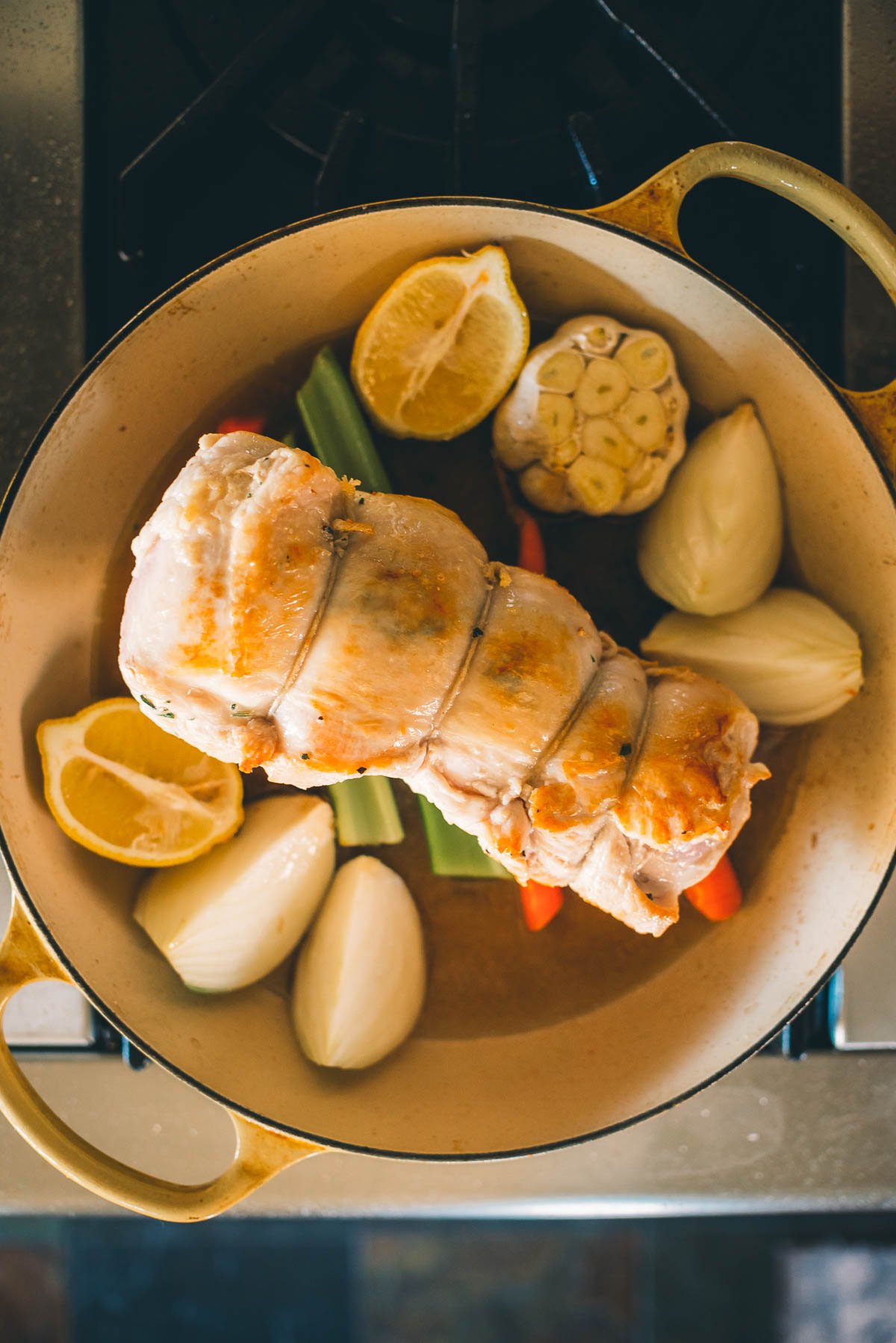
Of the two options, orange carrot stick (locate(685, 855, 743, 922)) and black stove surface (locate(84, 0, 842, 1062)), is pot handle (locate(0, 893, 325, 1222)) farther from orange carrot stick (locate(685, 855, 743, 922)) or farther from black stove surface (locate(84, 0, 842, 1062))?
black stove surface (locate(84, 0, 842, 1062))

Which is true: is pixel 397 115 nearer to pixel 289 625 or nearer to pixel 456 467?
pixel 456 467

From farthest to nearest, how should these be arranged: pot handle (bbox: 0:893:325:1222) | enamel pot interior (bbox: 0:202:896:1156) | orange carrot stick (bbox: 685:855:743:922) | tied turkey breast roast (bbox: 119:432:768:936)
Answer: orange carrot stick (bbox: 685:855:743:922)
enamel pot interior (bbox: 0:202:896:1156)
pot handle (bbox: 0:893:325:1222)
tied turkey breast roast (bbox: 119:432:768:936)

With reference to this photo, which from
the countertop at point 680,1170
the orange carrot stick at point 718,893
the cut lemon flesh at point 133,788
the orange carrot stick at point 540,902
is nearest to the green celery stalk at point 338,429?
the cut lemon flesh at point 133,788

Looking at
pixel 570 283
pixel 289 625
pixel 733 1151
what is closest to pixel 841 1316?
pixel 733 1151

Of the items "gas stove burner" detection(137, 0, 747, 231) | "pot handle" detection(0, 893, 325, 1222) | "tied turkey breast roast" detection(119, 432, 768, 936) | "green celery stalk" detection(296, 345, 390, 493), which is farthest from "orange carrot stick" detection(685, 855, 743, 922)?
"gas stove burner" detection(137, 0, 747, 231)

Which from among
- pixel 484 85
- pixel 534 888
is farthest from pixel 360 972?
pixel 484 85

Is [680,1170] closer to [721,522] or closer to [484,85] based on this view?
[721,522]

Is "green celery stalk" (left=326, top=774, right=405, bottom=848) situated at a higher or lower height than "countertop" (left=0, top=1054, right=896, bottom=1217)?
higher
